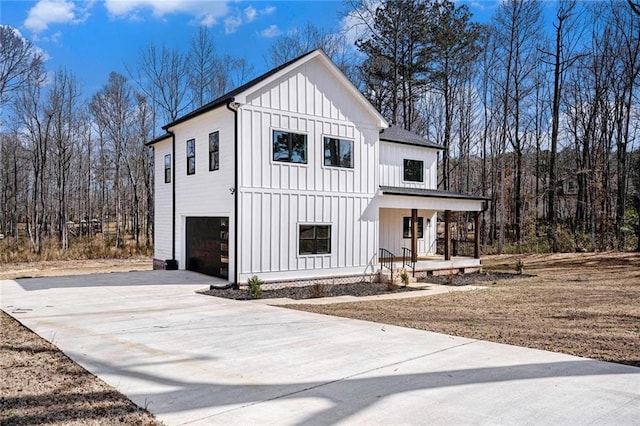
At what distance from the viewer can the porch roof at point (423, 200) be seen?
54.2ft

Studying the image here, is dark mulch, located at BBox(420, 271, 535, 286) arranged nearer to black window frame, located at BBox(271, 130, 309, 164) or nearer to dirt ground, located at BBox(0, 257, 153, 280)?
black window frame, located at BBox(271, 130, 309, 164)

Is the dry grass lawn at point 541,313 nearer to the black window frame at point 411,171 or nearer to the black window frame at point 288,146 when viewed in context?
the black window frame at point 288,146

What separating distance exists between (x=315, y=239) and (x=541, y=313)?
7.15 m

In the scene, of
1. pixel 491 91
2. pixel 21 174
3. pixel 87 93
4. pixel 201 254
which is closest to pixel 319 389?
pixel 201 254

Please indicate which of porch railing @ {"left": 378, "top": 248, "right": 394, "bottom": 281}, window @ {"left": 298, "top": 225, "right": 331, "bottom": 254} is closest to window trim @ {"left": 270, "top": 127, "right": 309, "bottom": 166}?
window @ {"left": 298, "top": 225, "right": 331, "bottom": 254}

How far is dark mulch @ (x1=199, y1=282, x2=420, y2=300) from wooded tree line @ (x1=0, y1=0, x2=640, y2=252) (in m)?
15.3

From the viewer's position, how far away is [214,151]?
1438 centimetres

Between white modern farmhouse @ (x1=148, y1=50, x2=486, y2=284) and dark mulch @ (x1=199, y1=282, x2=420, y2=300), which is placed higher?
white modern farmhouse @ (x1=148, y1=50, x2=486, y2=284)

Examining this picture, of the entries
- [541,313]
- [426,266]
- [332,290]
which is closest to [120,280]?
[332,290]

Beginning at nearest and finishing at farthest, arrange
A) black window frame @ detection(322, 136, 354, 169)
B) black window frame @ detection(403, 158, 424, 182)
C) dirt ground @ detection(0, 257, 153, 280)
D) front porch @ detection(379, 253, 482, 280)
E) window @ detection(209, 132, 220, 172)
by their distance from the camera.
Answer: window @ detection(209, 132, 220, 172) < black window frame @ detection(322, 136, 354, 169) < front porch @ detection(379, 253, 482, 280) < dirt ground @ detection(0, 257, 153, 280) < black window frame @ detection(403, 158, 424, 182)

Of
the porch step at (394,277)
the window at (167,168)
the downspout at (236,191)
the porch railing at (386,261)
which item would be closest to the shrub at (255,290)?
the downspout at (236,191)

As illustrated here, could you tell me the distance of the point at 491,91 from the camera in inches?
1257

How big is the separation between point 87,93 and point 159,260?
19827 millimetres

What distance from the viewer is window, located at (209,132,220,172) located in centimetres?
1413
